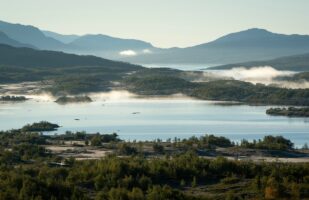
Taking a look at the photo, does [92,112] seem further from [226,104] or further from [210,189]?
[210,189]

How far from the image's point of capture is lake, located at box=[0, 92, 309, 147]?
74062 millimetres

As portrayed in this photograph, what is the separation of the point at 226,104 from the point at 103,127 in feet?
131

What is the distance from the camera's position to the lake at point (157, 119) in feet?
243

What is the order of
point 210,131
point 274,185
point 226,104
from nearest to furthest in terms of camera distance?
point 274,185, point 210,131, point 226,104

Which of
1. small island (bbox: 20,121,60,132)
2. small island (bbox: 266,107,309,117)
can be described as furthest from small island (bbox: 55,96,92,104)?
small island (bbox: 20,121,60,132)

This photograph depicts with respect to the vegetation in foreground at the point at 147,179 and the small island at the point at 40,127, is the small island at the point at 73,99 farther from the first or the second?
the vegetation in foreground at the point at 147,179

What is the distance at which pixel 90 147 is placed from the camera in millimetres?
54062

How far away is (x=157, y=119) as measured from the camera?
8819 centimetres

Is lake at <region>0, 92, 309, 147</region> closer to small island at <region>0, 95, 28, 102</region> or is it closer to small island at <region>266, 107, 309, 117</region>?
small island at <region>266, 107, 309, 117</region>

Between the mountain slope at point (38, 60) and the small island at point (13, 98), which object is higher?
the mountain slope at point (38, 60)

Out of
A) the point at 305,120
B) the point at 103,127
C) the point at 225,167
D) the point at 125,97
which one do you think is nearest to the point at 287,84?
the point at 125,97

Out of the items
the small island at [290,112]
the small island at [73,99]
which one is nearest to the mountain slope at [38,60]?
the small island at [73,99]

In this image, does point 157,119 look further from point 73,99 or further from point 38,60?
point 38,60

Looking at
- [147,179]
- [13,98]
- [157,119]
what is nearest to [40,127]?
[157,119]
